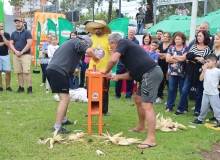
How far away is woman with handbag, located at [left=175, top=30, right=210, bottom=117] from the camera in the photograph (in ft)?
22.8

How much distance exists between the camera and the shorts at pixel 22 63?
959 cm

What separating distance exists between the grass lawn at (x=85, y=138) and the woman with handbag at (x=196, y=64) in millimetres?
473

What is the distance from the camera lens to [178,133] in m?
6.04

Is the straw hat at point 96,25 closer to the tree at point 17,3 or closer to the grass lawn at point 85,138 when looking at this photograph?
the grass lawn at point 85,138

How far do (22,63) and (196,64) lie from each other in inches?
205

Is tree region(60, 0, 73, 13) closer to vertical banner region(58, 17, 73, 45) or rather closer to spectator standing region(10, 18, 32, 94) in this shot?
vertical banner region(58, 17, 73, 45)

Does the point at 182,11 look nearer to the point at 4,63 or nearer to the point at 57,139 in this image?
the point at 4,63

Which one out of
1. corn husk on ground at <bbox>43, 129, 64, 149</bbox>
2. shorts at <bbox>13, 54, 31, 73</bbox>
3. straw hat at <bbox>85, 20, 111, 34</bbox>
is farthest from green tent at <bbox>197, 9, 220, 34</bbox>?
corn husk on ground at <bbox>43, 129, 64, 149</bbox>

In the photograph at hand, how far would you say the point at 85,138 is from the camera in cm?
551

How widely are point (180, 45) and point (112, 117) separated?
2385 mm

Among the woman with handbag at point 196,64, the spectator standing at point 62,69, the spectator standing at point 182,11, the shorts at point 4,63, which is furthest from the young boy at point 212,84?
the spectator standing at point 182,11

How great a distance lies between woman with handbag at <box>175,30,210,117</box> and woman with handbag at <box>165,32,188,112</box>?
9.6 inches

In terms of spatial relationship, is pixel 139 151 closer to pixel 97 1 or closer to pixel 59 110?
pixel 59 110

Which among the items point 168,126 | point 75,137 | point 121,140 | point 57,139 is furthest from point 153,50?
point 57,139
